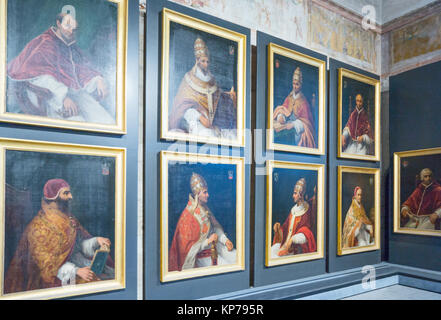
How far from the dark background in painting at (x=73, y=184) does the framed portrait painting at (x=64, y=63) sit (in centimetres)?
34

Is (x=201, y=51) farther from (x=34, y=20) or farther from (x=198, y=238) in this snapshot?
(x=198, y=238)

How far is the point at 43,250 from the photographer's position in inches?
133

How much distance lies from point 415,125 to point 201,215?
4.50 meters

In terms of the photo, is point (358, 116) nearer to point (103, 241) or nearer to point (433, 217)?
point (433, 217)

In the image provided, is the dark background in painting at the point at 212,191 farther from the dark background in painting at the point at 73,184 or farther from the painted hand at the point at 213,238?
the dark background in painting at the point at 73,184

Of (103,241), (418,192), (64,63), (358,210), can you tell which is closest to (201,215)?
(103,241)

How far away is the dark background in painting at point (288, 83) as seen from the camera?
5.15 m

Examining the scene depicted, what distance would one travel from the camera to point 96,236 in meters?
3.68

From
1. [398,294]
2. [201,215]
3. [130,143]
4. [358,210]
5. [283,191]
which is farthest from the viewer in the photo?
[358,210]

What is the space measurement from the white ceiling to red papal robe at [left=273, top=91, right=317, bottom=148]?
7.80 feet

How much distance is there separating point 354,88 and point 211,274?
412 centimetres

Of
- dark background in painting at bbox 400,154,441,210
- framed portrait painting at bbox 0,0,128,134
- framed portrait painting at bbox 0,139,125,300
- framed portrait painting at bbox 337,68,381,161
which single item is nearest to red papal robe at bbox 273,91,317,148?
framed portrait painting at bbox 337,68,381,161

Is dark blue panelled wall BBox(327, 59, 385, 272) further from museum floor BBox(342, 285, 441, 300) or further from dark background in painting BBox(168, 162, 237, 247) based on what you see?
dark background in painting BBox(168, 162, 237, 247)
